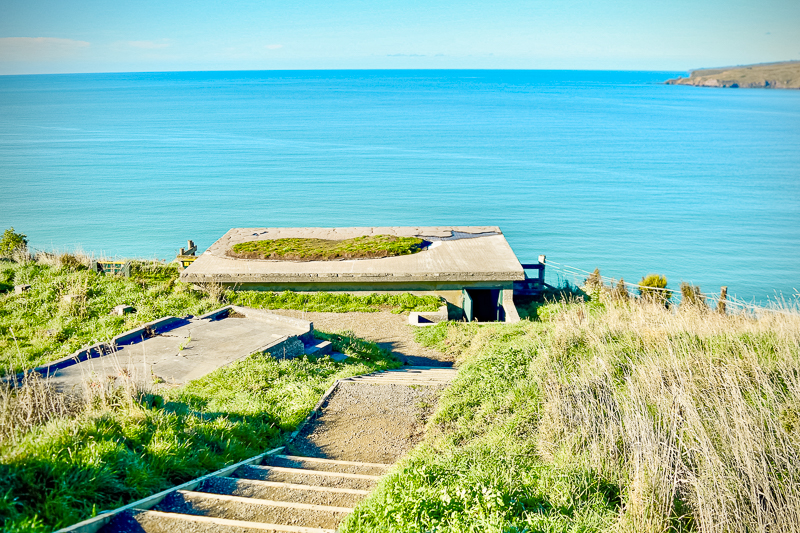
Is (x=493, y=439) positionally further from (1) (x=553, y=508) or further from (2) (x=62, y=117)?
(2) (x=62, y=117)

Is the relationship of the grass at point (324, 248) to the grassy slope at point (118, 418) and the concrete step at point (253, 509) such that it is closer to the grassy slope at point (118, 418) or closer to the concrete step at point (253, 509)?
the grassy slope at point (118, 418)

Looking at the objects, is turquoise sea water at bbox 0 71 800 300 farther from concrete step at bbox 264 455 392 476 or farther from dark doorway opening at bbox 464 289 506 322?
concrete step at bbox 264 455 392 476

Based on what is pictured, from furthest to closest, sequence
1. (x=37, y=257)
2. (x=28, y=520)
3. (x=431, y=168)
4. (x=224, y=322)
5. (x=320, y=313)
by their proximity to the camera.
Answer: (x=431, y=168)
(x=37, y=257)
(x=320, y=313)
(x=224, y=322)
(x=28, y=520)

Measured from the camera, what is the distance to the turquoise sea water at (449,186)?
33.8m

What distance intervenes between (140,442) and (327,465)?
2030mm

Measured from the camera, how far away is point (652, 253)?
33031 millimetres

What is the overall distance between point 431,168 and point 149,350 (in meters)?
42.7

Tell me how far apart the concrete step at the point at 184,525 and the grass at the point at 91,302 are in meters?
6.47

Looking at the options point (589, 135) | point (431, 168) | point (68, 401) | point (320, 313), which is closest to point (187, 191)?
point (431, 168)

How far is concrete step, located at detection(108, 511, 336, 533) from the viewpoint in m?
4.63

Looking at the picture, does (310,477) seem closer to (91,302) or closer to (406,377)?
(406,377)

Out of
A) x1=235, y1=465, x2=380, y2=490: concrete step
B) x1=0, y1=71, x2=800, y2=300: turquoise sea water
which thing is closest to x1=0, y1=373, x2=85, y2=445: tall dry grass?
x1=235, y1=465, x2=380, y2=490: concrete step

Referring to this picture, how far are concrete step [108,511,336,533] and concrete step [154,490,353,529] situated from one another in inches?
5.6

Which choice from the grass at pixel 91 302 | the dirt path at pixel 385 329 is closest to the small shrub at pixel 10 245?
the grass at pixel 91 302
